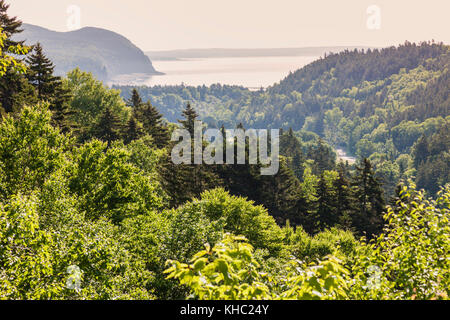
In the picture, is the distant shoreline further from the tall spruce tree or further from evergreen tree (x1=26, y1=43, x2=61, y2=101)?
the tall spruce tree

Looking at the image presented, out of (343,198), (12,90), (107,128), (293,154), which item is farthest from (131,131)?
(293,154)

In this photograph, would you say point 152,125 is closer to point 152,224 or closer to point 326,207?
point 326,207

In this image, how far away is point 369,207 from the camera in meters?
71.5

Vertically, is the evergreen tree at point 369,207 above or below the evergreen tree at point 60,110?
below

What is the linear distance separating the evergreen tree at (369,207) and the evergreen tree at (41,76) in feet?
179

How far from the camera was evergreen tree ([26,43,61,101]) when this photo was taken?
47.5m

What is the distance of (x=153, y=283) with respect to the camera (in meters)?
23.8

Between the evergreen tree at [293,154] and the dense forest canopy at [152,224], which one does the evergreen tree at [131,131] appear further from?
the evergreen tree at [293,154]

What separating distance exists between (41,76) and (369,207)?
205ft

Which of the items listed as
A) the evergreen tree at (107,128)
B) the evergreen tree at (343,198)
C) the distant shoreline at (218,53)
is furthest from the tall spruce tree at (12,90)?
the distant shoreline at (218,53)

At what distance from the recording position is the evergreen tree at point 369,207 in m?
68.7
